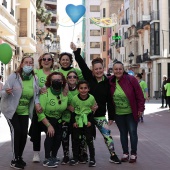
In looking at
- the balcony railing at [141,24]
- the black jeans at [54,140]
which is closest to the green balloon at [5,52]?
the black jeans at [54,140]

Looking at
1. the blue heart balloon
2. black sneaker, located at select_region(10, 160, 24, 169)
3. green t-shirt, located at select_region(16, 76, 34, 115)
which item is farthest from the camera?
the blue heart balloon

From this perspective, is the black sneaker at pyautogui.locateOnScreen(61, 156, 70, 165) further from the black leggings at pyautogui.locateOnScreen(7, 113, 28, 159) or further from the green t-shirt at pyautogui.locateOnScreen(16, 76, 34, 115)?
the green t-shirt at pyautogui.locateOnScreen(16, 76, 34, 115)

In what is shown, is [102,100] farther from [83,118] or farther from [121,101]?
[83,118]

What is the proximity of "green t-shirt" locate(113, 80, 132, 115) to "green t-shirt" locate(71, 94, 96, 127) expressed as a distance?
515mm

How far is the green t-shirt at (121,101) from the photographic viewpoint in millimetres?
8555

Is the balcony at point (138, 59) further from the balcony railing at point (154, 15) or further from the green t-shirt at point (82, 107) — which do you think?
the green t-shirt at point (82, 107)

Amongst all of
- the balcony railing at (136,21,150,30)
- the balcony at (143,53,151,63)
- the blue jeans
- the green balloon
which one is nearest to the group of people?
the blue jeans

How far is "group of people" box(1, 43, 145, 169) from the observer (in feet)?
26.5

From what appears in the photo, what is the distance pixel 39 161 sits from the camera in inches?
339

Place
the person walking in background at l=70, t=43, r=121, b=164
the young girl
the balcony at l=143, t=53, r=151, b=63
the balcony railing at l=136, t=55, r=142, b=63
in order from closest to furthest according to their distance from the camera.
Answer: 1. the young girl
2. the person walking in background at l=70, t=43, r=121, b=164
3. the balcony at l=143, t=53, r=151, b=63
4. the balcony railing at l=136, t=55, r=142, b=63

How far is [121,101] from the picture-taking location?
8594mm

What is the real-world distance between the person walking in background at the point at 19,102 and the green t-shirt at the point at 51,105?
144mm

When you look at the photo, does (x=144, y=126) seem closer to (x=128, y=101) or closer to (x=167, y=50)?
(x=128, y=101)

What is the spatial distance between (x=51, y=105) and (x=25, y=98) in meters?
0.45
